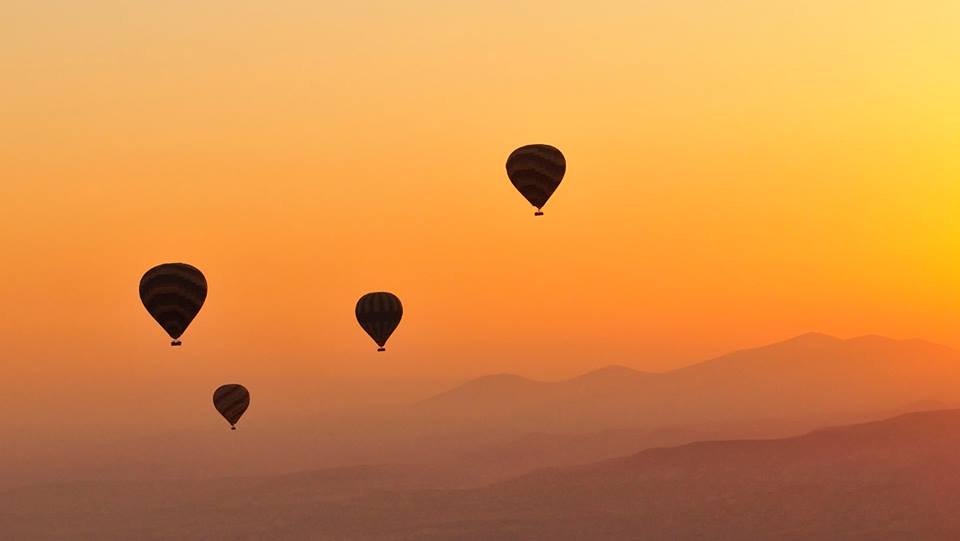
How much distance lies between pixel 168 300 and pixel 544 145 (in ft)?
84.7

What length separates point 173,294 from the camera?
3716 inches

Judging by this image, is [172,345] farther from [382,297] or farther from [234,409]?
[234,409]

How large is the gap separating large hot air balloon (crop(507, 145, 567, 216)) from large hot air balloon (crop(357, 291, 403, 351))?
610 inches

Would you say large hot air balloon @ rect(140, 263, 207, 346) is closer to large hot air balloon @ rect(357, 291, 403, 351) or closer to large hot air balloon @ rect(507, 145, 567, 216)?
large hot air balloon @ rect(357, 291, 403, 351)

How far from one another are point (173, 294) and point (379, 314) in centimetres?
2021

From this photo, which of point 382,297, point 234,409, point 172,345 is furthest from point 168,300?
point 234,409

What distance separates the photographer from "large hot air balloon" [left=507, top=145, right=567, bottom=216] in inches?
3939

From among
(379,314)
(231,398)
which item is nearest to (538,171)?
(379,314)

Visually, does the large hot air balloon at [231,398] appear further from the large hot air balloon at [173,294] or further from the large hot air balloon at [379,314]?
the large hot air balloon at [173,294]

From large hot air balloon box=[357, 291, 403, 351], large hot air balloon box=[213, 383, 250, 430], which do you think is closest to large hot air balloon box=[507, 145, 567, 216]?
large hot air balloon box=[357, 291, 403, 351]

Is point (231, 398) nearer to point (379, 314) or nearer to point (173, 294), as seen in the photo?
point (379, 314)

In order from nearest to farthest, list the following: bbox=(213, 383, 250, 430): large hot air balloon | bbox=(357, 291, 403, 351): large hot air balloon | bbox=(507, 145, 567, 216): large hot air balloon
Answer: bbox=(507, 145, 567, 216): large hot air balloon → bbox=(357, 291, 403, 351): large hot air balloon → bbox=(213, 383, 250, 430): large hot air balloon

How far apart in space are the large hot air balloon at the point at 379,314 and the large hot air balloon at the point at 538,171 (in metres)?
15.5

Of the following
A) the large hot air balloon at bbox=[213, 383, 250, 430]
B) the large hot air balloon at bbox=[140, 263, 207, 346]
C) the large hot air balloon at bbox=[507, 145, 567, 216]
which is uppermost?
the large hot air balloon at bbox=[213, 383, 250, 430]
